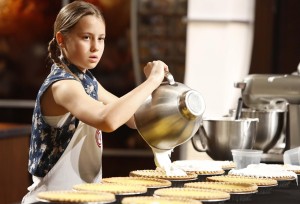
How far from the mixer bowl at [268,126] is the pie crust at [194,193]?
117 cm

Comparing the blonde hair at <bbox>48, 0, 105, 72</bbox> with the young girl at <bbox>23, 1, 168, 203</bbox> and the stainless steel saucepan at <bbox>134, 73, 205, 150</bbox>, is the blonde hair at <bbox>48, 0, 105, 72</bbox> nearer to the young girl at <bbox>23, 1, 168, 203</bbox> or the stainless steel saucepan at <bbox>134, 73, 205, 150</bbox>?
the young girl at <bbox>23, 1, 168, 203</bbox>

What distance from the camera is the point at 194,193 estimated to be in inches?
85.9

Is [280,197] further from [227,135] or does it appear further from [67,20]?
[67,20]

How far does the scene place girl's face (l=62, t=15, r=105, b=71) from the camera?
266 cm

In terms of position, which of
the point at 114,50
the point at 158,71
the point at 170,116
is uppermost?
the point at 158,71

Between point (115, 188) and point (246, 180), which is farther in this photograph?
point (246, 180)

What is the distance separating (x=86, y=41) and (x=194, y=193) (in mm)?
760

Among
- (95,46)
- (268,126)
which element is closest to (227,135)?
(268,126)

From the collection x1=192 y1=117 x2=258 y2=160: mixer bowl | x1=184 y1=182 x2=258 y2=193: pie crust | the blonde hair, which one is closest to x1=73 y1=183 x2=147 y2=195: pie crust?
x1=184 y1=182 x2=258 y2=193: pie crust

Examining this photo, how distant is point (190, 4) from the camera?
5.63 metres

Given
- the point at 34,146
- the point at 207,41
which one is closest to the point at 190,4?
the point at 207,41

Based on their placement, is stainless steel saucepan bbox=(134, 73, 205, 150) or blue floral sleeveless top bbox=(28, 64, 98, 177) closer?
stainless steel saucepan bbox=(134, 73, 205, 150)

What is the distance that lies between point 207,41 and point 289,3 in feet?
2.84

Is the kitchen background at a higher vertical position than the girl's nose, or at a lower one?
lower
